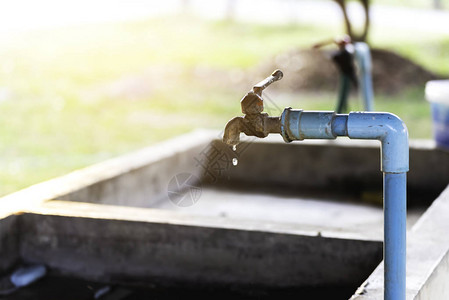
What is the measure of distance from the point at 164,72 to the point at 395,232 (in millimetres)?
10751

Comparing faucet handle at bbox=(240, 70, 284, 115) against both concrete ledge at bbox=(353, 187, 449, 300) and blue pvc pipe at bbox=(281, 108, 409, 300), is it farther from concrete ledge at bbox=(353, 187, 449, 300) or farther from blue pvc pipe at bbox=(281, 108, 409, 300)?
concrete ledge at bbox=(353, 187, 449, 300)

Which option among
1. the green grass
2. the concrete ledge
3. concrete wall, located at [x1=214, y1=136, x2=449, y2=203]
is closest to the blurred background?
the green grass

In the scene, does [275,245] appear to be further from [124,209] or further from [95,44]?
[95,44]

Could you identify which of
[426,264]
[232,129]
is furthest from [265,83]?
[426,264]

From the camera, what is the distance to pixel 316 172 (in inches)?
200

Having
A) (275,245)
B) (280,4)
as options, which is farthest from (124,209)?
(280,4)

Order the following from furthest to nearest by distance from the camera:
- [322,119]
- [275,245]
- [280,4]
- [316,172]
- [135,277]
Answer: [280,4], [316,172], [135,277], [275,245], [322,119]

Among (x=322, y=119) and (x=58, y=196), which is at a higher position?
(x=322, y=119)

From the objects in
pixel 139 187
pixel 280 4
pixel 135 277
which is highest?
pixel 280 4

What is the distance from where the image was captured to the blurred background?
27.3 feet

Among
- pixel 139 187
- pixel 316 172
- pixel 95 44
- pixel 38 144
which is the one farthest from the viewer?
pixel 95 44

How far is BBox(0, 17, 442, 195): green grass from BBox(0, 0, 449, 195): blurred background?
24 mm

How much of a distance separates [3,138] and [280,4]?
16.2 meters

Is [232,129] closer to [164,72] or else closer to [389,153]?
[389,153]
